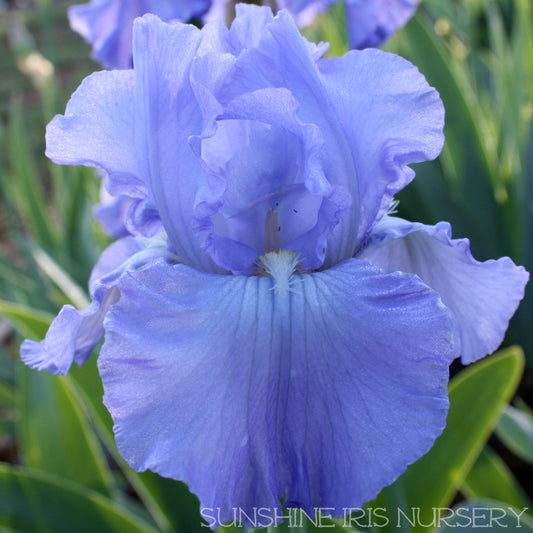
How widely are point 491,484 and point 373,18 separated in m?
0.96

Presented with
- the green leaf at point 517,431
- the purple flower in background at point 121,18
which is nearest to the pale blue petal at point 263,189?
the green leaf at point 517,431

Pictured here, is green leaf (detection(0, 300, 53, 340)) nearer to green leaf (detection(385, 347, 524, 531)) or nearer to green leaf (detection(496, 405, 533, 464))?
green leaf (detection(385, 347, 524, 531))

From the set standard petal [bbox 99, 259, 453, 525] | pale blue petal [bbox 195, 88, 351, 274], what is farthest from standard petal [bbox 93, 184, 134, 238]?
standard petal [bbox 99, 259, 453, 525]

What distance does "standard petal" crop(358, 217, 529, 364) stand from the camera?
62 cm

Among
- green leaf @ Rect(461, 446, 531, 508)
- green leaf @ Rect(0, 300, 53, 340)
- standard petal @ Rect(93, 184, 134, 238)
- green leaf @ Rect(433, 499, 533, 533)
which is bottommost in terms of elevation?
green leaf @ Rect(461, 446, 531, 508)

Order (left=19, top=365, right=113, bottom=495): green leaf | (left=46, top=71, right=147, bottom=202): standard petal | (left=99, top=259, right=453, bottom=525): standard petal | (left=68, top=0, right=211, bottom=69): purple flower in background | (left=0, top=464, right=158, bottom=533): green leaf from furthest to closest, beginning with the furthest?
(left=68, top=0, right=211, bottom=69): purple flower in background < (left=19, top=365, right=113, bottom=495): green leaf < (left=0, top=464, right=158, bottom=533): green leaf < (left=46, top=71, right=147, bottom=202): standard petal < (left=99, top=259, right=453, bottom=525): standard petal

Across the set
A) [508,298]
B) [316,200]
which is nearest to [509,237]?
[508,298]

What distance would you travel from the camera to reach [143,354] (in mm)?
475

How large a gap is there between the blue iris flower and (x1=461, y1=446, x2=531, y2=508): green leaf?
1.99 feet

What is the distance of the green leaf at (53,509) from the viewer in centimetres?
88

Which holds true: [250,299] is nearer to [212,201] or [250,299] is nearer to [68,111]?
[212,201]

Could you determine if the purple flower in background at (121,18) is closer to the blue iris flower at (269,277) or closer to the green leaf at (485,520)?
the blue iris flower at (269,277)

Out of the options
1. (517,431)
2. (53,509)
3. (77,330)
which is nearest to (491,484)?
(517,431)

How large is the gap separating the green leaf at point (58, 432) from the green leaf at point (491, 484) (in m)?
0.67
